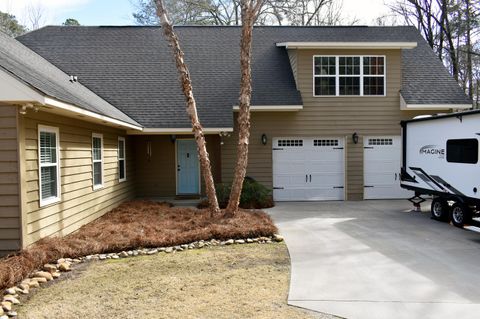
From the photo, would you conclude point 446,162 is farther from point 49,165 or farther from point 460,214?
point 49,165

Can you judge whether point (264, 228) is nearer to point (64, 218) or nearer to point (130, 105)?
point (64, 218)

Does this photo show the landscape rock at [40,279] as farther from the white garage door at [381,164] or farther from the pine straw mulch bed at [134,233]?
the white garage door at [381,164]

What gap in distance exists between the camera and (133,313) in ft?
14.3

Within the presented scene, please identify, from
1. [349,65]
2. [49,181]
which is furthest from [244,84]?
[349,65]

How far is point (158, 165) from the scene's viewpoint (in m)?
13.7

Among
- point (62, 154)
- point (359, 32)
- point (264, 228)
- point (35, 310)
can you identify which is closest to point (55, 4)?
point (359, 32)

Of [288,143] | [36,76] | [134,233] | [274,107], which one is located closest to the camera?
[36,76]

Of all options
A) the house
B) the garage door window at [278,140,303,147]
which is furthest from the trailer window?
the garage door window at [278,140,303,147]

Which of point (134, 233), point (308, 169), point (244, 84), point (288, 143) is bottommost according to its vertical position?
point (134, 233)

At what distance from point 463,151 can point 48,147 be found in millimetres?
8365

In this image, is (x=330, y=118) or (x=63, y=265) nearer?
(x=63, y=265)

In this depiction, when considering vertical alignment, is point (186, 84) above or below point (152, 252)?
above

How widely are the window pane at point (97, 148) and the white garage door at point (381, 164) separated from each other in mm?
8239

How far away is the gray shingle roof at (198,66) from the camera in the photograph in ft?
42.2
